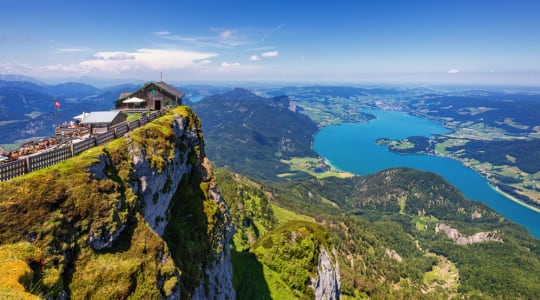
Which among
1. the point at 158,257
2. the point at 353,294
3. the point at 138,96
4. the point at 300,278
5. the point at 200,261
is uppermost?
the point at 138,96

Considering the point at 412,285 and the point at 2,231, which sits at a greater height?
the point at 2,231

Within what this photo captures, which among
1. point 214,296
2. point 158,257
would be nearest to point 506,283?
point 214,296

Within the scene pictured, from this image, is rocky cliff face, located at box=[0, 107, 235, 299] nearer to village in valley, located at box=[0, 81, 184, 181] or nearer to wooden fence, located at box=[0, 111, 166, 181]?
wooden fence, located at box=[0, 111, 166, 181]

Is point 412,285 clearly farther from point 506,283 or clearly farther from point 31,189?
point 31,189

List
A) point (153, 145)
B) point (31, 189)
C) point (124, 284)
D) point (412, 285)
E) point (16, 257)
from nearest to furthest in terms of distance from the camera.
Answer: point (16, 257) → point (31, 189) → point (124, 284) → point (153, 145) → point (412, 285)

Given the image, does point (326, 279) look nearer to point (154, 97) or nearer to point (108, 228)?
point (154, 97)

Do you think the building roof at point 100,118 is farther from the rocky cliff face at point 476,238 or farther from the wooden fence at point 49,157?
the rocky cliff face at point 476,238

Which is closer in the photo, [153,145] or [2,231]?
[2,231]
